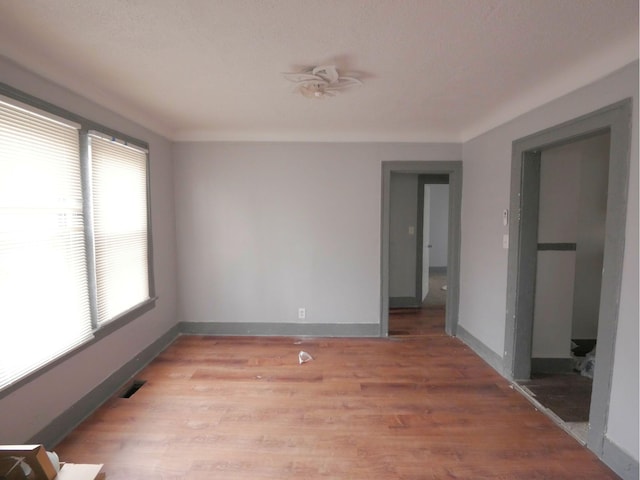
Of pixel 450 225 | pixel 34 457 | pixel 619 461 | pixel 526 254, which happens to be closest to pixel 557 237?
pixel 526 254

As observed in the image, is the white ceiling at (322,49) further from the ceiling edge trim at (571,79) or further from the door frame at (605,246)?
the door frame at (605,246)

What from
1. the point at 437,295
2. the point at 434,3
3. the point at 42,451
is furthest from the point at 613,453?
the point at 437,295

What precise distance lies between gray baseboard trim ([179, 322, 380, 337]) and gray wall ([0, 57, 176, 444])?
34 cm

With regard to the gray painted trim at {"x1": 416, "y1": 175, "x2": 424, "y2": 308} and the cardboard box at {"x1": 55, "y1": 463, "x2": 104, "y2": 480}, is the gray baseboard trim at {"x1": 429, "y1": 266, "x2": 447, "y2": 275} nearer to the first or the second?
the gray painted trim at {"x1": 416, "y1": 175, "x2": 424, "y2": 308}

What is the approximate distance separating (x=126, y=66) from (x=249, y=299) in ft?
8.49

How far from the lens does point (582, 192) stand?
2746 mm

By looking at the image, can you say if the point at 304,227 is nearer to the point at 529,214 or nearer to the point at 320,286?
the point at 320,286

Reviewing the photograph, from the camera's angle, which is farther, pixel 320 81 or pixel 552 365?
pixel 552 365

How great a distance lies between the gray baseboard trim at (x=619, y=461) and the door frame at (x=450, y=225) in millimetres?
1912

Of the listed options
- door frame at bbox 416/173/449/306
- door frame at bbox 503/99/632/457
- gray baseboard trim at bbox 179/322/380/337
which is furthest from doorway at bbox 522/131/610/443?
door frame at bbox 416/173/449/306

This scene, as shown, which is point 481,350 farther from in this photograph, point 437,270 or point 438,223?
point 438,223

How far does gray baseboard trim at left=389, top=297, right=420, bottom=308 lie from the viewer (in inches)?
195

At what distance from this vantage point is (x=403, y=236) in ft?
16.2

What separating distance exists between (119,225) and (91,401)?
4.62ft
